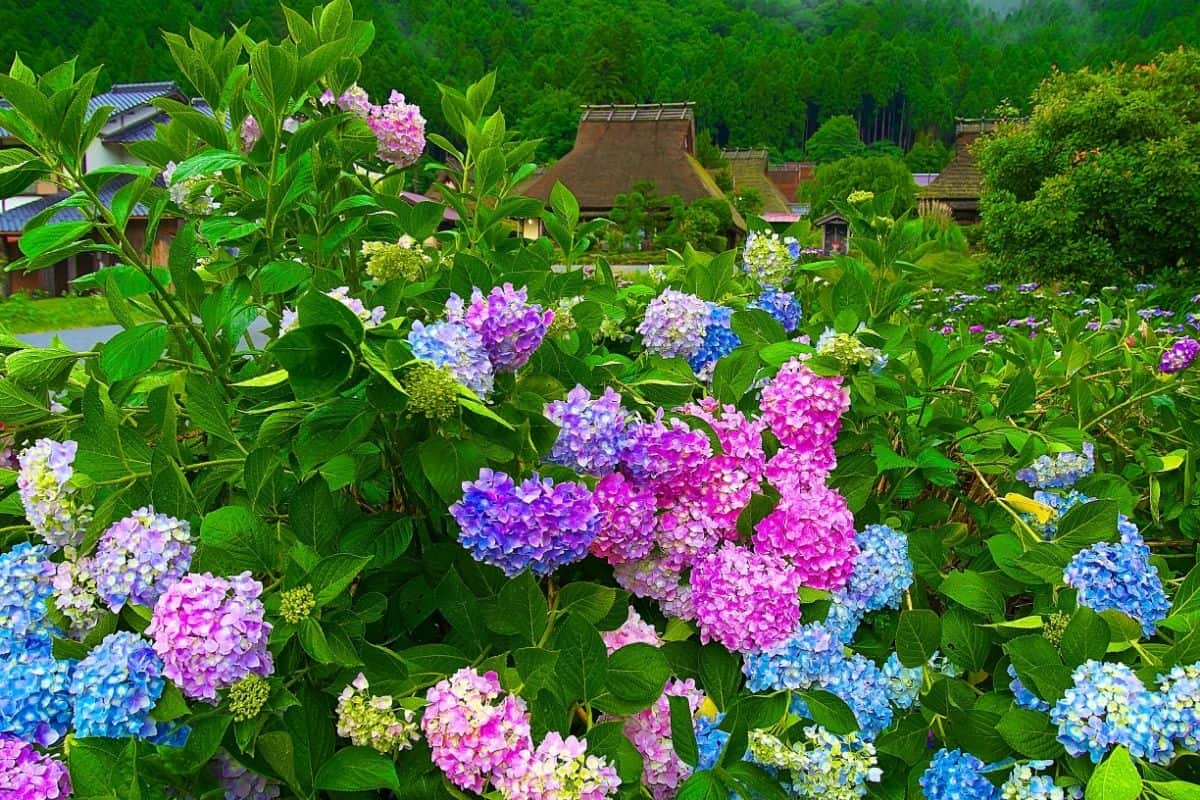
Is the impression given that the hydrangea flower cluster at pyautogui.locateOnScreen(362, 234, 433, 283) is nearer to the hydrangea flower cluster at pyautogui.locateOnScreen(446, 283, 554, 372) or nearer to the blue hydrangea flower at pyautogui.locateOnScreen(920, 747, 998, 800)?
the hydrangea flower cluster at pyautogui.locateOnScreen(446, 283, 554, 372)

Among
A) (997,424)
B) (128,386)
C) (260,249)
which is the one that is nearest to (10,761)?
(128,386)

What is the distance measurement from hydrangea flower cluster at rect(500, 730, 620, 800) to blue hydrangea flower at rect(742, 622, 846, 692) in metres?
0.19

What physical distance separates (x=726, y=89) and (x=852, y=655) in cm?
6149

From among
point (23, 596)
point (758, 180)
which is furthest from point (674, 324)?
point (758, 180)

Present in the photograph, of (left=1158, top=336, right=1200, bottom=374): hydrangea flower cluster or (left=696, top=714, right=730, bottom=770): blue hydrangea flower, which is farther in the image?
(left=1158, top=336, right=1200, bottom=374): hydrangea flower cluster

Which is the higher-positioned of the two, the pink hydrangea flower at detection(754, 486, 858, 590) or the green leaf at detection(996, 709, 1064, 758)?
the pink hydrangea flower at detection(754, 486, 858, 590)

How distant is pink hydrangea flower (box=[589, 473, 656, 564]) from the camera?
2.56ft

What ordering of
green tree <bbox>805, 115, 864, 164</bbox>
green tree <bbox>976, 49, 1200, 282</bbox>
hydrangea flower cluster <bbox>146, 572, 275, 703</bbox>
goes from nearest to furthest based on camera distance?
1. hydrangea flower cluster <bbox>146, 572, 275, 703</bbox>
2. green tree <bbox>976, 49, 1200, 282</bbox>
3. green tree <bbox>805, 115, 864, 164</bbox>

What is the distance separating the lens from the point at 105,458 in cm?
73

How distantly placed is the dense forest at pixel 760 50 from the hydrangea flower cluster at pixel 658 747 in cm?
3816

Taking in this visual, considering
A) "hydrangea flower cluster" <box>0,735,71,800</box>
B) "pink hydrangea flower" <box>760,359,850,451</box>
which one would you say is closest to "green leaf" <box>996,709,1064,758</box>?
"pink hydrangea flower" <box>760,359,850,451</box>

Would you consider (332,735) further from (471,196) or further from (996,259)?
(996,259)

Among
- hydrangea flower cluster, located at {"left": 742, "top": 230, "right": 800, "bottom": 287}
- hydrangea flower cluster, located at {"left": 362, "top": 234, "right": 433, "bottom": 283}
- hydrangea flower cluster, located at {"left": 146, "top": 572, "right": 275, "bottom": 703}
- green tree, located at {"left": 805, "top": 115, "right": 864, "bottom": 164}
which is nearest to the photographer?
hydrangea flower cluster, located at {"left": 146, "top": 572, "right": 275, "bottom": 703}

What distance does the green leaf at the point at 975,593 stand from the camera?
0.83 m
